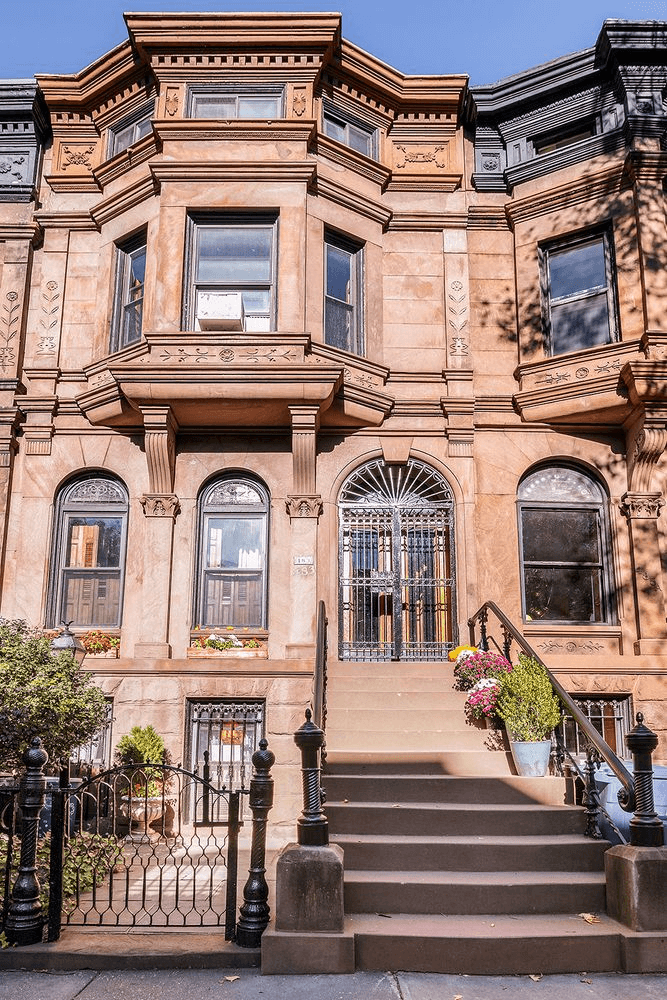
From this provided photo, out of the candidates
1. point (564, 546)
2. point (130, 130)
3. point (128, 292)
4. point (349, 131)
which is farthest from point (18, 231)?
point (564, 546)

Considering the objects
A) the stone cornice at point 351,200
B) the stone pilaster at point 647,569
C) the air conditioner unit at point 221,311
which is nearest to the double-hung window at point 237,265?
the air conditioner unit at point 221,311

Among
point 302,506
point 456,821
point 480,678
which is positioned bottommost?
point 456,821

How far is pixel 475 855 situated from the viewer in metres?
6.61

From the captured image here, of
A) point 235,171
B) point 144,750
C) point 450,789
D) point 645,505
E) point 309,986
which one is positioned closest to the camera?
point 309,986

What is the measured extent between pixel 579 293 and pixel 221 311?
Result: 561 cm

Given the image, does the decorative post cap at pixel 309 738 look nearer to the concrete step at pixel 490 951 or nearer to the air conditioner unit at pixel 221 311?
the concrete step at pixel 490 951

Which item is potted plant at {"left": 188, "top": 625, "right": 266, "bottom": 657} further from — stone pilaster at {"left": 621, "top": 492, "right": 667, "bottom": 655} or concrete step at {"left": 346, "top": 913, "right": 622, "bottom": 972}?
concrete step at {"left": 346, "top": 913, "right": 622, "bottom": 972}

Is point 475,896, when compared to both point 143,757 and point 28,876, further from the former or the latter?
point 143,757

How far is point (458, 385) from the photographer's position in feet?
40.8

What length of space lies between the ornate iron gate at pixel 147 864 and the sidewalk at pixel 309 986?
52 centimetres

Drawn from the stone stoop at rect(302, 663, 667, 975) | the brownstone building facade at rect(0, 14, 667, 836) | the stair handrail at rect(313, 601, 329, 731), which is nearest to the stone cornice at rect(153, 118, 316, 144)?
the brownstone building facade at rect(0, 14, 667, 836)

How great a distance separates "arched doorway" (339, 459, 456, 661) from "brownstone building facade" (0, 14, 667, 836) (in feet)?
0.13

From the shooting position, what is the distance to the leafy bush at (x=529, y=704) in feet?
26.8

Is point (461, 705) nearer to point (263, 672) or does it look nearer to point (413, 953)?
point (263, 672)
